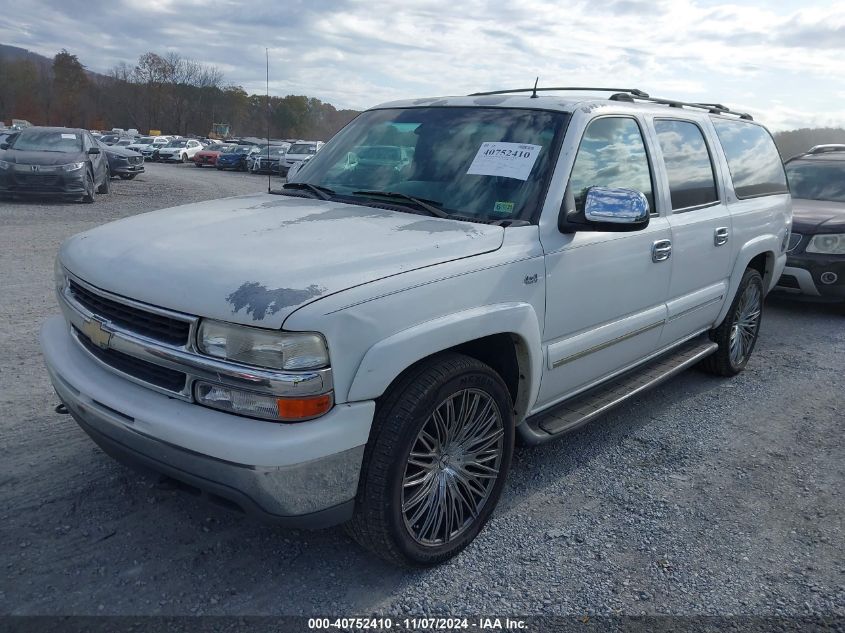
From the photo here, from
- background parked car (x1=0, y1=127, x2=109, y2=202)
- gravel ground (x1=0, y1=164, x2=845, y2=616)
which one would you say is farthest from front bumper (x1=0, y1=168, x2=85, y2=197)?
gravel ground (x1=0, y1=164, x2=845, y2=616)

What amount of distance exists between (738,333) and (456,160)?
3.09 m

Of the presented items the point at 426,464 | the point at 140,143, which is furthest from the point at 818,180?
the point at 140,143

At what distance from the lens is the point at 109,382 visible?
2721 mm

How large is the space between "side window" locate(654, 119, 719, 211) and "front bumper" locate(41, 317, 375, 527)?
2.66 m

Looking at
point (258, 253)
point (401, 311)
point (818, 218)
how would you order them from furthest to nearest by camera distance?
1. point (818, 218)
2. point (258, 253)
3. point (401, 311)

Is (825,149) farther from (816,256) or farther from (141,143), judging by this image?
(141,143)

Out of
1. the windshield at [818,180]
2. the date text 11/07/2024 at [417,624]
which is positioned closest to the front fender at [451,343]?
the date text 11/07/2024 at [417,624]

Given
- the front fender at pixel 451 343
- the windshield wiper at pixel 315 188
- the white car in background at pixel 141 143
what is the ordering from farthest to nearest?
the white car in background at pixel 141 143
the windshield wiper at pixel 315 188
the front fender at pixel 451 343

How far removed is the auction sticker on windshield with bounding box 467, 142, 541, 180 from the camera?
3381 mm

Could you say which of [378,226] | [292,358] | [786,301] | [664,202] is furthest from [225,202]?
[786,301]

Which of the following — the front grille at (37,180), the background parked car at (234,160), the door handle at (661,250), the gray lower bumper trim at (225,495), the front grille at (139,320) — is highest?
the door handle at (661,250)

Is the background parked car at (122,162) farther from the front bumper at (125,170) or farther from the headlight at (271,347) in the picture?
the headlight at (271,347)

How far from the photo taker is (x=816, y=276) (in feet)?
24.4

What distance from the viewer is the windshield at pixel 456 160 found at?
3.34 m
